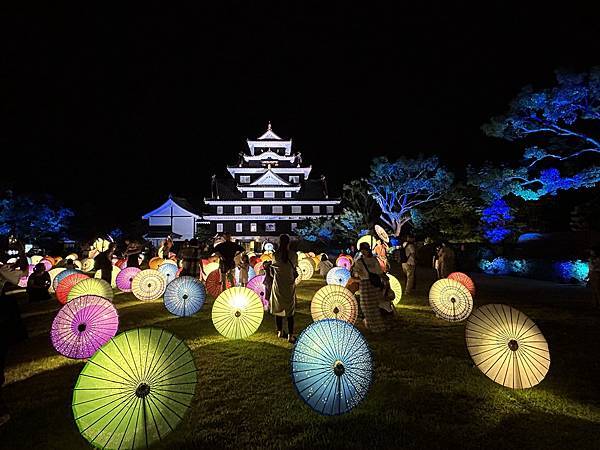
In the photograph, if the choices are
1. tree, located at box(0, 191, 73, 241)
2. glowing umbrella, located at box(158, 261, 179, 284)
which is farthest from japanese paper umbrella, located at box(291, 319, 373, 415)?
tree, located at box(0, 191, 73, 241)

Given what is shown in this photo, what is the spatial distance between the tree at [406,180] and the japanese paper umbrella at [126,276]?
24704 mm

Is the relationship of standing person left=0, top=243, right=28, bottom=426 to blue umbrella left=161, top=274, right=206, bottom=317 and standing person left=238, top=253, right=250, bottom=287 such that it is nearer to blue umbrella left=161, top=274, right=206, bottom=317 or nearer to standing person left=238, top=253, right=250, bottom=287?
blue umbrella left=161, top=274, right=206, bottom=317

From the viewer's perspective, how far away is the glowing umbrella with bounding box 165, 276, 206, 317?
8109 mm

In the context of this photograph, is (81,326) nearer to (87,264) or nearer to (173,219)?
(87,264)

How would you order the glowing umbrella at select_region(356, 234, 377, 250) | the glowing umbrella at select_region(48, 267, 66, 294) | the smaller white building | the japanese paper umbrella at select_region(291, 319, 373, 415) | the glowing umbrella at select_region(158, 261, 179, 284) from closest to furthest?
the japanese paper umbrella at select_region(291, 319, 373, 415) → the glowing umbrella at select_region(356, 234, 377, 250) → the glowing umbrella at select_region(158, 261, 179, 284) → the glowing umbrella at select_region(48, 267, 66, 294) → the smaller white building

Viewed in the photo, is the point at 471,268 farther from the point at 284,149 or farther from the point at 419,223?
the point at 284,149

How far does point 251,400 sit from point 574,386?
3.93m

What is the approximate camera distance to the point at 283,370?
16.9ft

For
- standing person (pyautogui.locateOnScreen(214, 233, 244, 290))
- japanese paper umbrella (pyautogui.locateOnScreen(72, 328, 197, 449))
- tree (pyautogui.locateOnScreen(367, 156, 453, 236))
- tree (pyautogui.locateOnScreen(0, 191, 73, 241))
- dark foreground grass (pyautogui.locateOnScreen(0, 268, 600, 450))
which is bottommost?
dark foreground grass (pyautogui.locateOnScreen(0, 268, 600, 450))

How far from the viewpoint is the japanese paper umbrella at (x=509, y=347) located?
4336 mm

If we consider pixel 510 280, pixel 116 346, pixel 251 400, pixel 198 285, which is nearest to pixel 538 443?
pixel 251 400

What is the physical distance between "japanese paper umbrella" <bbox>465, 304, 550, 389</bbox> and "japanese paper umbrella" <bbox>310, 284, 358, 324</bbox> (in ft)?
7.63

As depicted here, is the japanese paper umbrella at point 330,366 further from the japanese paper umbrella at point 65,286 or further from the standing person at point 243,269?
the japanese paper umbrella at point 65,286

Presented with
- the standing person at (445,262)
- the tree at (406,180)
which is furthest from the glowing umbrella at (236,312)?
the tree at (406,180)
